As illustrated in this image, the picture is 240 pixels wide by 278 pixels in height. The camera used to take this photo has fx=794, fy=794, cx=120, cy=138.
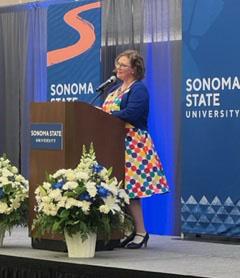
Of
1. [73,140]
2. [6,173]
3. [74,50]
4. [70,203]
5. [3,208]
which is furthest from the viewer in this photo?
[74,50]

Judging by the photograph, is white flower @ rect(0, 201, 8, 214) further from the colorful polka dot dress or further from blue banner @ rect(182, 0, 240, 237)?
blue banner @ rect(182, 0, 240, 237)

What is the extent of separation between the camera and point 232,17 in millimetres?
Result: 6109

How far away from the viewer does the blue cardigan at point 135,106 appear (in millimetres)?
5129

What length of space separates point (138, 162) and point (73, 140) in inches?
24.8

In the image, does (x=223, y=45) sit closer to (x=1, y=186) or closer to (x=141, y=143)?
(x=141, y=143)

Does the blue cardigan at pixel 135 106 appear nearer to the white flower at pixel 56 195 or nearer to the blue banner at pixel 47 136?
the blue banner at pixel 47 136

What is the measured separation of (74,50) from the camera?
24.3ft

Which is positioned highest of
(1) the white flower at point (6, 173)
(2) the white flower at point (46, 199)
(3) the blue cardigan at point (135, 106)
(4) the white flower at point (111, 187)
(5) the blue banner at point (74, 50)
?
(5) the blue banner at point (74, 50)

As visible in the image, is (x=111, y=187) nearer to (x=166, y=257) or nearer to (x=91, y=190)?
(x=91, y=190)

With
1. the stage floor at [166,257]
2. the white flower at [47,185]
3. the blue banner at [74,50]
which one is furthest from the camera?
the blue banner at [74,50]

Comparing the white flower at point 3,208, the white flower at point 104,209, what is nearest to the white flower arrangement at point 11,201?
the white flower at point 3,208

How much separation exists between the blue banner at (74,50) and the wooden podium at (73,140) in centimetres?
217

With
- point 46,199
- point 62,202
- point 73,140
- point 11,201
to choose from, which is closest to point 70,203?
point 62,202

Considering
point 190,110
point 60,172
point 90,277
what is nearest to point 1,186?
point 60,172
